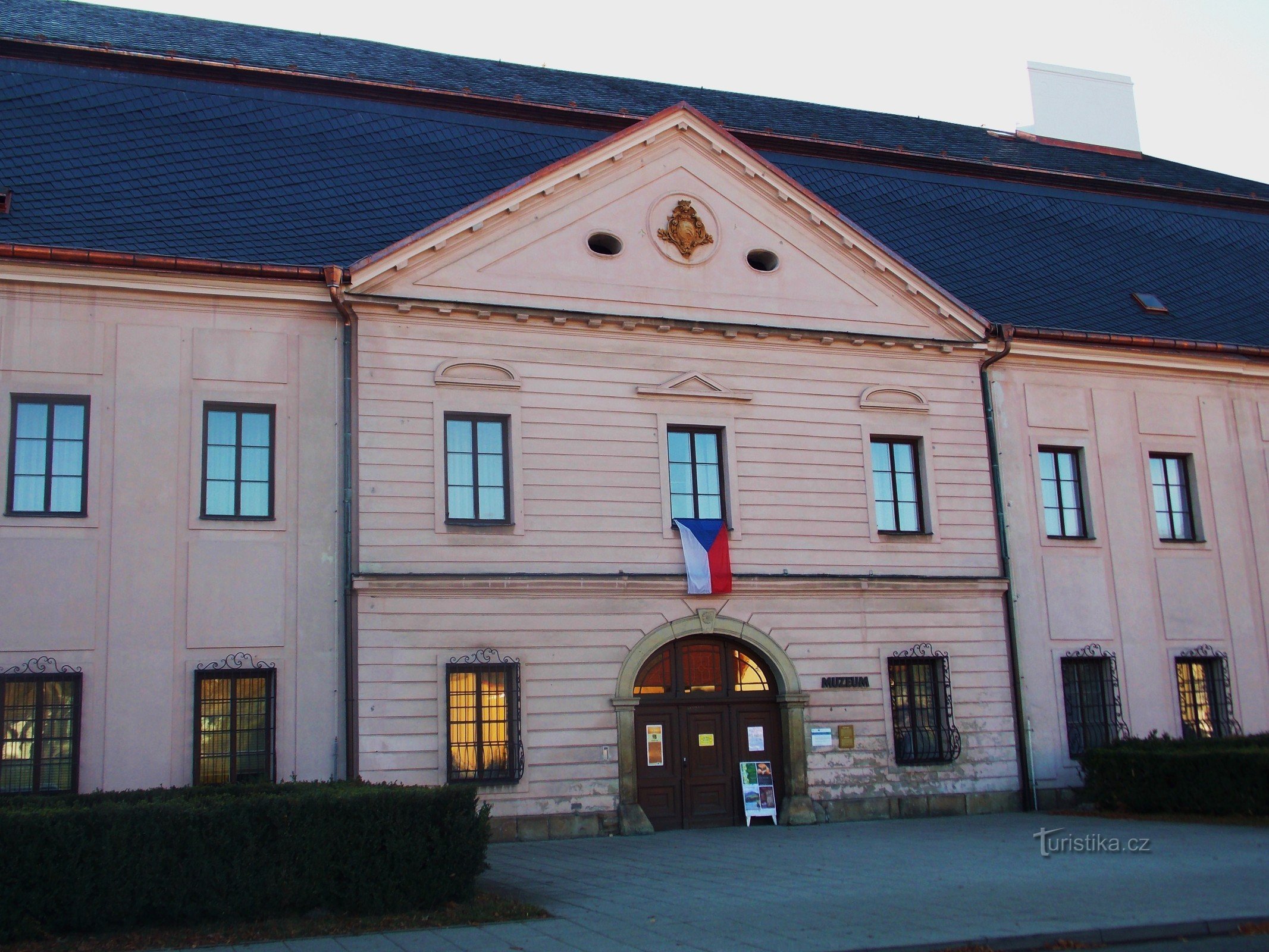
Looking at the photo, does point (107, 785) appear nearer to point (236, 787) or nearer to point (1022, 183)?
point (236, 787)

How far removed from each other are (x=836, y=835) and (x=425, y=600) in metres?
6.59

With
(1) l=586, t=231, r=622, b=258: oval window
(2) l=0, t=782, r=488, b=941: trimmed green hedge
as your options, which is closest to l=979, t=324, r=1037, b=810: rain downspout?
(1) l=586, t=231, r=622, b=258: oval window

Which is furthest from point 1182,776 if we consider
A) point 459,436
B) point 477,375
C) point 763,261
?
point 477,375

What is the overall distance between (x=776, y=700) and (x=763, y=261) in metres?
7.22

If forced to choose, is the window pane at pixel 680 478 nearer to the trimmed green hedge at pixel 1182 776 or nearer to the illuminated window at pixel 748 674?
the illuminated window at pixel 748 674

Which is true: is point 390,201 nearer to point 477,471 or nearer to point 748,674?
point 477,471

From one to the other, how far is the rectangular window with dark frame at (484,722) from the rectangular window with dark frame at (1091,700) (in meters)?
9.52

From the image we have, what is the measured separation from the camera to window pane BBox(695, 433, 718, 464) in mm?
20516

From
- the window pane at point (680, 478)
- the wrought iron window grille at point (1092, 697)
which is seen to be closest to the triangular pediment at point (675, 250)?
the window pane at point (680, 478)

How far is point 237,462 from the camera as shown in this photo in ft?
59.7

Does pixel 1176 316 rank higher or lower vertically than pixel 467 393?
higher

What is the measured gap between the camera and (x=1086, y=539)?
22531 mm

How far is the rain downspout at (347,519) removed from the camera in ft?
57.8

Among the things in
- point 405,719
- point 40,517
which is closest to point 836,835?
point 405,719
